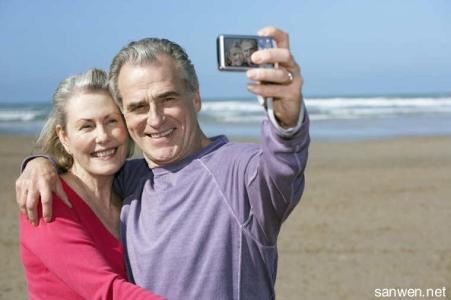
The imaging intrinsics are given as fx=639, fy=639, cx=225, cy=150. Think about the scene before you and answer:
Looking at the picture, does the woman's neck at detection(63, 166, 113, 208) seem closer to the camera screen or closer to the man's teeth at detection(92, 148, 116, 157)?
the man's teeth at detection(92, 148, 116, 157)

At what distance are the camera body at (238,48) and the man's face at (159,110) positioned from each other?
1.75ft

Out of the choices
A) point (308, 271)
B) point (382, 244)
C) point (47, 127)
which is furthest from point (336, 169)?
point (47, 127)

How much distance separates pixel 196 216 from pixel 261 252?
0.28 m

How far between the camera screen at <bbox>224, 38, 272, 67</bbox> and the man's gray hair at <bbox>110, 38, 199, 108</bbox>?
0.57m

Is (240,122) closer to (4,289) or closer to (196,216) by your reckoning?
(4,289)

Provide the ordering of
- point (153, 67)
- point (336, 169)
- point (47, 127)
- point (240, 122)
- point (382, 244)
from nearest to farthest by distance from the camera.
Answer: point (153, 67) < point (47, 127) < point (382, 244) < point (336, 169) < point (240, 122)

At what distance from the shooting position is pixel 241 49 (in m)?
2.07

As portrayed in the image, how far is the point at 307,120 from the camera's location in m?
2.09

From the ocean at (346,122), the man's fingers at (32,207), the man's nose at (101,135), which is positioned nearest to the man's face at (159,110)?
the man's nose at (101,135)

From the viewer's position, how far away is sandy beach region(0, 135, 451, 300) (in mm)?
6801

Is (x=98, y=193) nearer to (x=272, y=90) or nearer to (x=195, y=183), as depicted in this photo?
(x=195, y=183)

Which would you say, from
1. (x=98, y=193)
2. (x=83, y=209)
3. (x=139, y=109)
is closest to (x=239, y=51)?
(x=139, y=109)

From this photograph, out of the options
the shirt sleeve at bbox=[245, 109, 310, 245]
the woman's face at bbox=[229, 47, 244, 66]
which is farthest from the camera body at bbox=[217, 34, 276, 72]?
the shirt sleeve at bbox=[245, 109, 310, 245]

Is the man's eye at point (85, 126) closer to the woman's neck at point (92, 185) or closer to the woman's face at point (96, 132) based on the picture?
the woman's face at point (96, 132)
